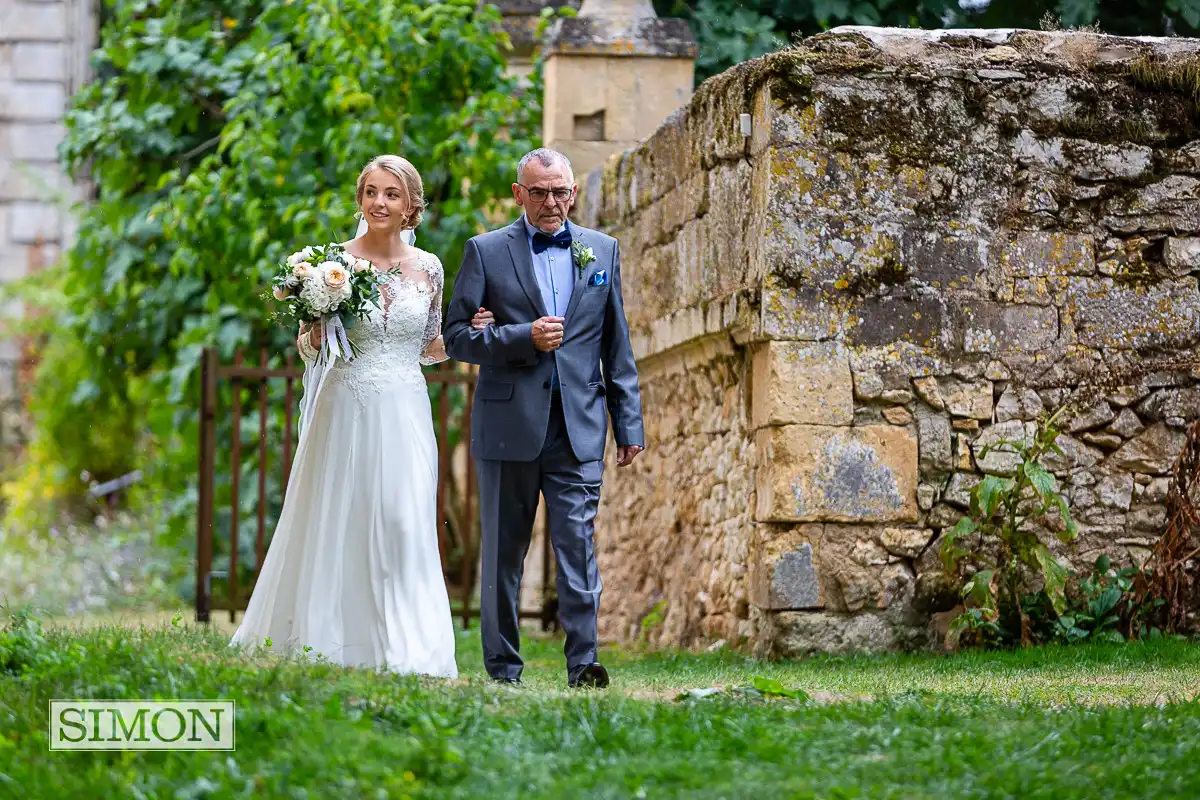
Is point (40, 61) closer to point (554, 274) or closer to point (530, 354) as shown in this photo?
point (554, 274)

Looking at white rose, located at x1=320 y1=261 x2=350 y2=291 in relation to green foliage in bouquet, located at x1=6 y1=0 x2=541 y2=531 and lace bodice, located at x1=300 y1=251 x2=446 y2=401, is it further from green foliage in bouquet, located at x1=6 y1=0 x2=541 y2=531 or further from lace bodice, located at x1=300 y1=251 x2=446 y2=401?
green foliage in bouquet, located at x1=6 y1=0 x2=541 y2=531

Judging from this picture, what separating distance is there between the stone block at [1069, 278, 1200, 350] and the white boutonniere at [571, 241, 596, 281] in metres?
2.20

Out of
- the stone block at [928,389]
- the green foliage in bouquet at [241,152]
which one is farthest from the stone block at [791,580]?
the green foliage in bouquet at [241,152]

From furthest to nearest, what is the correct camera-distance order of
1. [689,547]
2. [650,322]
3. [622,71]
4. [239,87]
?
[239,87]
[622,71]
[650,322]
[689,547]

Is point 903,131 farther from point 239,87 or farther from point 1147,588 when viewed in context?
point 239,87

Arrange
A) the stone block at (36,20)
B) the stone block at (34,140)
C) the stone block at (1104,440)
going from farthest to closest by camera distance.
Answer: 1. the stone block at (34,140)
2. the stone block at (36,20)
3. the stone block at (1104,440)

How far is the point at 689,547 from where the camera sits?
829cm

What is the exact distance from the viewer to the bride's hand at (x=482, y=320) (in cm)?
604

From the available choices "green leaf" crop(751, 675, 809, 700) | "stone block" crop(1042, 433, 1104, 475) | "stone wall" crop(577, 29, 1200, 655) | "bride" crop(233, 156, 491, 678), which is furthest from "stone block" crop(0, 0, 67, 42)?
"green leaf" crop(751, 675, 809, 700)

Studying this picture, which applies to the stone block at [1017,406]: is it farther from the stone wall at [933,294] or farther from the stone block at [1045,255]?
the stone block at [1045,255]

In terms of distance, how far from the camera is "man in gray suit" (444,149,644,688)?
594 centimetres

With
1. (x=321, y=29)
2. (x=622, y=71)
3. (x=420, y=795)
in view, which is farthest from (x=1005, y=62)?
(x=321, y=29)

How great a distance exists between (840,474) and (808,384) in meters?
0.38

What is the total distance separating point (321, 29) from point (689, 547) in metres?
4.87
